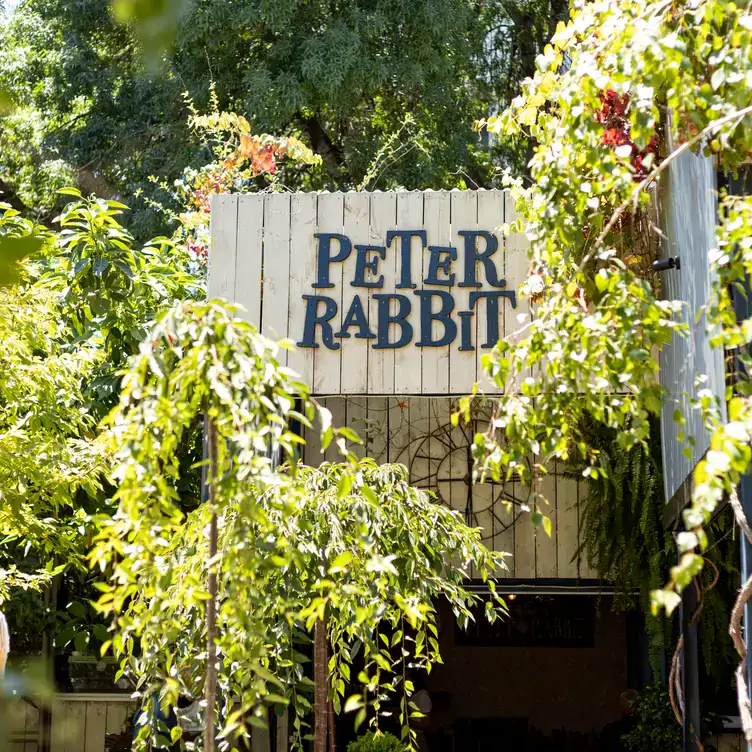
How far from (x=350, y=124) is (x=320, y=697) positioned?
11005 mm

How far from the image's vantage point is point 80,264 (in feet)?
21.9

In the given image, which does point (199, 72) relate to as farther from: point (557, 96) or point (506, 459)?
point (506, 459)

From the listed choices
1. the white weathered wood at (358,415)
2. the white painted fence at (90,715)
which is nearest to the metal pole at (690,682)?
the white weathered wood at (358,415)

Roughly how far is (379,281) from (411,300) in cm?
21

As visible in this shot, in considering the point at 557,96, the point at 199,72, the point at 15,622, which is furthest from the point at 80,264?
the point at 199,72

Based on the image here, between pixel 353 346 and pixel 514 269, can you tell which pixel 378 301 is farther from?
pixel 514 269

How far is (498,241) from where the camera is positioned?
19.9 ft

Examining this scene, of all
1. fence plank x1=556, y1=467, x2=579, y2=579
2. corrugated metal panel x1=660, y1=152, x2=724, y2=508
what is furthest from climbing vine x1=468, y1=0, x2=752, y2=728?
fence plank x1=556, y1=467, x2=579, y2=579

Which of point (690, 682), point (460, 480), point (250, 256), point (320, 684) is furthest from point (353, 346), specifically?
point (690, 682)

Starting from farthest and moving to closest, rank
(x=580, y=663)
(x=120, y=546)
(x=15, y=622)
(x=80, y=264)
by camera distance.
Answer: (x=580, y=663) → (x=15, y=622) → (x=80, y=264) → (x=120, y=546)

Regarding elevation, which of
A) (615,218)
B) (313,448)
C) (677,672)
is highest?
(615,218)

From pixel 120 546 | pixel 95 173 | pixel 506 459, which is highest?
pixel 95 173

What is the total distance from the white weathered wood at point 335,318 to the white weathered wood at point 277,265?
20 cm

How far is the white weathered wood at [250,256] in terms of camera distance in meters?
6.16
